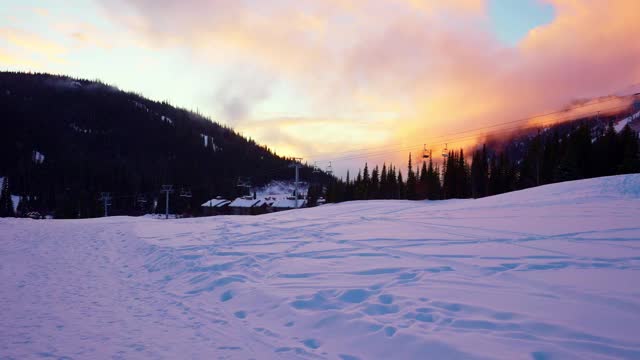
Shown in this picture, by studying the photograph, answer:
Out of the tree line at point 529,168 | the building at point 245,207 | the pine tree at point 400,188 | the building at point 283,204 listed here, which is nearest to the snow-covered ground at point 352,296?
the tree line at point 529,168

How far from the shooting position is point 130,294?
8.77 metres

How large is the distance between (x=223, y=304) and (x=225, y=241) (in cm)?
801

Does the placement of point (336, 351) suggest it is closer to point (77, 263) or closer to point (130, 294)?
point (130, 294)

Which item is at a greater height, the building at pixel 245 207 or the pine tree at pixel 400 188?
the pine tree at pixel 400 188

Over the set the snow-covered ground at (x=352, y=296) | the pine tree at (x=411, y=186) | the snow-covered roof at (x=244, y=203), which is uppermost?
the pine tree at (x=411, y=186)

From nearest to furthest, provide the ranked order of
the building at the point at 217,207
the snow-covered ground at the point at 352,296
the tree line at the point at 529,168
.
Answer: the snow-covered ground at the point at 352,296 → the tree line at the point at 529,168 → the building at the point at 217,207

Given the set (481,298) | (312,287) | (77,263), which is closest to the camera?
(481,298)

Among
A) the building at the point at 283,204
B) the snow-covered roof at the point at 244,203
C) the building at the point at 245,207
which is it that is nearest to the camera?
the building at the point at 245,207

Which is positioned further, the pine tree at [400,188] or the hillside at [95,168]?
the hillside at [95,168]

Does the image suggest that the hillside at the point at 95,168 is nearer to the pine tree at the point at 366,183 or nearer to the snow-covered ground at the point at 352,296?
the pine tree at the point at 366,183

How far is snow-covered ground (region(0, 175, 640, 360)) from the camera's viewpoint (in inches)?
205

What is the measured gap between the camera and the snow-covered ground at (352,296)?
5.20 meters

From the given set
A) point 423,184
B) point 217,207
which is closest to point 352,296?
point 423,184

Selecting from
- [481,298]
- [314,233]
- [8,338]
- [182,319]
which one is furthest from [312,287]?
→ [314,233]
